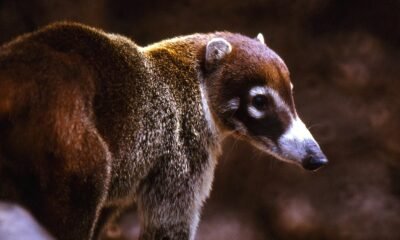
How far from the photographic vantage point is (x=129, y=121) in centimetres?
346

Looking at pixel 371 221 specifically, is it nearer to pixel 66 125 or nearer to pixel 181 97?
pixel 181 97

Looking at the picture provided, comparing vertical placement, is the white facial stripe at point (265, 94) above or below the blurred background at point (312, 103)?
above

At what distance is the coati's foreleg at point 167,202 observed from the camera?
3.74 meters

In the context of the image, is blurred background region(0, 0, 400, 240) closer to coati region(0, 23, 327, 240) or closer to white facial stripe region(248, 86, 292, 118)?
coati region(0, 23, 327, 240)

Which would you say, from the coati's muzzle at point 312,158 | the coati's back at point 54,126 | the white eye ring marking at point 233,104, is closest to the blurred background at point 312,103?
the white eye ring marking at point 233,104

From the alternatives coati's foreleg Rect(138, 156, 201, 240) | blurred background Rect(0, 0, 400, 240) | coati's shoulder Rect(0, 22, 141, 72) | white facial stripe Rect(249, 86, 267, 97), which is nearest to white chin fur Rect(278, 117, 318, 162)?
white facial stripe Rect(249, 86, 267, 97)

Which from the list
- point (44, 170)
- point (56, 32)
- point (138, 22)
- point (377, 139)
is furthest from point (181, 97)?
point (377, 139)

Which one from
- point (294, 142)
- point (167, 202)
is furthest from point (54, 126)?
point (294, 142)

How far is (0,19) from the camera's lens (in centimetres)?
556

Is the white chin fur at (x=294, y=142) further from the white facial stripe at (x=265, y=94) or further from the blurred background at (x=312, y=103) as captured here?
the blurred background at (x=312, y=103)

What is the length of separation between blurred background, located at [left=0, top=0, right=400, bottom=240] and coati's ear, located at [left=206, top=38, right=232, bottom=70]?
188 centimetres

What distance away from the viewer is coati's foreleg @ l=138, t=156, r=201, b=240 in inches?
147

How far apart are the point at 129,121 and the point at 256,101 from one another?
2.45 ft

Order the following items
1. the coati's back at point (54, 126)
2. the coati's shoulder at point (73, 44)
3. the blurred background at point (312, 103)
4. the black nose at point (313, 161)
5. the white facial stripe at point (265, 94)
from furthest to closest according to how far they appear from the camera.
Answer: the blurred background at point (312, 103)
the white facial stripe at point (265, 94)
the black nose at point (313, 161)
the coati's shoulder at point (73, 44)
the coati's back at point (54, 126)
